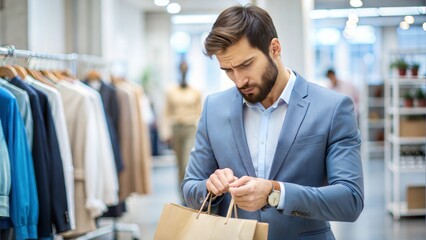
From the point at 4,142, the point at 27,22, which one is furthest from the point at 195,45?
the point at 4,142

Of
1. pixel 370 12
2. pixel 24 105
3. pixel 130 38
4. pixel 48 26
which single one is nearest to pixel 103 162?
pixel 24 105

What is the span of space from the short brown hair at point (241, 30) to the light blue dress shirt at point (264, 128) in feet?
0.66

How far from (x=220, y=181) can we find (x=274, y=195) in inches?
6.4

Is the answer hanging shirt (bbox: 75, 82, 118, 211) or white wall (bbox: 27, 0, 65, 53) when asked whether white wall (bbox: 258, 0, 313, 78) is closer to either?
hanging shirt (bbox: 75, 82, 118, 211)

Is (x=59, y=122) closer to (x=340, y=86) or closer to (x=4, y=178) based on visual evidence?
(x=4, y=178)

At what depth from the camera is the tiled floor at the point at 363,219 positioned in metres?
6.63

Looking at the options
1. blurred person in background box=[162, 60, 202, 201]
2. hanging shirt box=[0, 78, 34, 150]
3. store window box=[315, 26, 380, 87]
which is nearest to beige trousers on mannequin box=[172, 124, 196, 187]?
blurred person in background box=[162, 60, 202, 201]

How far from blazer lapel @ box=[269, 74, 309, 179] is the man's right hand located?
0.19m

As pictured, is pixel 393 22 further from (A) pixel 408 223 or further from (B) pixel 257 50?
(B) pixel 257 50

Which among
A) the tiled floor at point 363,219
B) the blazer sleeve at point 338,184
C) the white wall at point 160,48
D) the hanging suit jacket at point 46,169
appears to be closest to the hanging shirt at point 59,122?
the hanging suit jacket at point 46,169

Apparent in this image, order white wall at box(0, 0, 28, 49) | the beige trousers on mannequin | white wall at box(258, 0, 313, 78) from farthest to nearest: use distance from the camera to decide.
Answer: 1. the beige trousers on mannequin
2. white wall at box(258, 0, 313, 78)
3. white wall at box(0, 0, 28, 49)

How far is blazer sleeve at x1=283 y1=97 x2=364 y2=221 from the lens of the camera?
199 cm

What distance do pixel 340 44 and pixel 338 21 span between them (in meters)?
13.2

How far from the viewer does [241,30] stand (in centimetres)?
207
